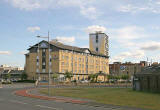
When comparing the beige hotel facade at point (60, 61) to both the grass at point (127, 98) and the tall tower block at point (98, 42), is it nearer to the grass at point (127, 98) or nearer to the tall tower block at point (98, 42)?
the tall tower block at point (98, 42)

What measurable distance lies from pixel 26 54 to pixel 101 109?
10584cm

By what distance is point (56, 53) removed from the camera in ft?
320

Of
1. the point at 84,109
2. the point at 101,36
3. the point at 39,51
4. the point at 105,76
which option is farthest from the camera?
the point at 101,36

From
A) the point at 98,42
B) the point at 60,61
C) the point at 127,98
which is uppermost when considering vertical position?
the point at 98,42

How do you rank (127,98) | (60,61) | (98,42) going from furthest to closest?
(98,42)
(60,61)
(127,98)

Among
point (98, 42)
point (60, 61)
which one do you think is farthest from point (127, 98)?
point (98, 42)

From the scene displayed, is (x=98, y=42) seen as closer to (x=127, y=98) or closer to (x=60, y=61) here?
(x=60, y=61)

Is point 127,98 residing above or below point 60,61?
below

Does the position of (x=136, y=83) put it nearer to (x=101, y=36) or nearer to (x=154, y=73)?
(x=154, y=73)

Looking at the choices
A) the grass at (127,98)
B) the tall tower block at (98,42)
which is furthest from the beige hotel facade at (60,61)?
the grass at (127,98)

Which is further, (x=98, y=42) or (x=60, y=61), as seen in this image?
(x=98, y=42)

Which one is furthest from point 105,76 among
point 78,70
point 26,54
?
point 26,54

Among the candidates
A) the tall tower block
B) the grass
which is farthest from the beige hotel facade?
the grass

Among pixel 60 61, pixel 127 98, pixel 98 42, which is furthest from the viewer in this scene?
pixel 98 42
